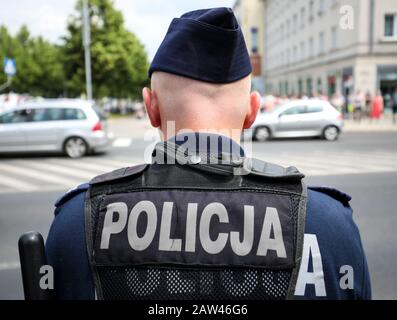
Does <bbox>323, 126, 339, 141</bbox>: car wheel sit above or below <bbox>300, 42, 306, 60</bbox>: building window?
below

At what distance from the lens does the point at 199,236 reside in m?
1.10

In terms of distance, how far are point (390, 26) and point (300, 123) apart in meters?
14.8

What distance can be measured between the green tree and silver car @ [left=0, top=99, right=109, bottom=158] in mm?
24133

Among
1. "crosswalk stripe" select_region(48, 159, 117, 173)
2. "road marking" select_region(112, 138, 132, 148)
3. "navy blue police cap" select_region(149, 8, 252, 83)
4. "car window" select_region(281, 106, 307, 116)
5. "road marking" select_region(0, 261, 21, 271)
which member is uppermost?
"car window" select_region(281, 106, 307, 116)

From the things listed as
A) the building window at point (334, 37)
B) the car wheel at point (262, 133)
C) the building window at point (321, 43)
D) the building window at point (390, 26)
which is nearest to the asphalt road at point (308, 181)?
the car wheel at point (262, 133)

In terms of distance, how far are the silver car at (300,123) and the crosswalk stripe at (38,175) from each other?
803 cm

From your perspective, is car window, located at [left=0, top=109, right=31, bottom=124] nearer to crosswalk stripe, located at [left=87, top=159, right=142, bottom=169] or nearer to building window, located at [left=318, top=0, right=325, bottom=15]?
crosswalk stripe, located at [left=87, top=159, right=142, bottom=169]

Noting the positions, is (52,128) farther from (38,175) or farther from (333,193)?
(333,193)

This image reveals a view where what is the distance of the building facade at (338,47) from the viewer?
25641 millimetres

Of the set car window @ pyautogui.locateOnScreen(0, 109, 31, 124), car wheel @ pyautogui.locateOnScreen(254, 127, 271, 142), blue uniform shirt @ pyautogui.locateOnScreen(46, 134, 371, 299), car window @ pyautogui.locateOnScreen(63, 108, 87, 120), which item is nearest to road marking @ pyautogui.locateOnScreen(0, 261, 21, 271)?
blue uniform shirt @ pyautogui.locateOnScreen(46, 134, 371, 299)

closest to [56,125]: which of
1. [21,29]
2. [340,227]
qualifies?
[340,227]

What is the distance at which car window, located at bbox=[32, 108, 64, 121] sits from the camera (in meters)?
12.3

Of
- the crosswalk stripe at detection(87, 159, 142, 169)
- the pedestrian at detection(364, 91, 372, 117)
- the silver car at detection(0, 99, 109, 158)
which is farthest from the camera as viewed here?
the pedestrian at detection(364, 91, 372, 117)

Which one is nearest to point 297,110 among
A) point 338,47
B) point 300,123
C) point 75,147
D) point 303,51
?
point 300,123
